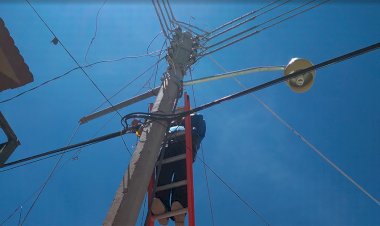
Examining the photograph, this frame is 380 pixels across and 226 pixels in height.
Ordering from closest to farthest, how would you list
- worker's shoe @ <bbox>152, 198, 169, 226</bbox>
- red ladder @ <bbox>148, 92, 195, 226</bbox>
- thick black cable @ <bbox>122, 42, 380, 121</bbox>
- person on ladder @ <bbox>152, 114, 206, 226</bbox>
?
1. thick black cable @ <bbox>122, 42, 380, 121</bbox>
2. red ladder @ <bbox>148, 92, 195, 226</bbox>
3. worker's shoe @ <bbox>152, 198, 169, 226</bbox>
4. person on ladder @ <bbox>152, 114, 206, 226</bbox>

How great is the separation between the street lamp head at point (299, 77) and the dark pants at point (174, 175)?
210cm

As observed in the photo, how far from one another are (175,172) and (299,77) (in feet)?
8.10

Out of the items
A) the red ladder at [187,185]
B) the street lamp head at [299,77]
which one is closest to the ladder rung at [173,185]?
the red ladder at [187,185]

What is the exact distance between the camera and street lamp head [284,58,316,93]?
4645 millimetres

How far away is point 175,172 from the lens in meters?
5.96

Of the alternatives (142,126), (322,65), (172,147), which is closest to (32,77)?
(142,126)

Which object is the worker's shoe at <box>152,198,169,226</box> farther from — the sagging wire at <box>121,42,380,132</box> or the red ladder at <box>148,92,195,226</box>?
the sagging wire at <box>121,42,380,132</box>

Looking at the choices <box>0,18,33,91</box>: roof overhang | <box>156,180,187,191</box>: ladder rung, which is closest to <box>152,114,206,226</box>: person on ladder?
<box>156,180,187,191</box>: ladder rung

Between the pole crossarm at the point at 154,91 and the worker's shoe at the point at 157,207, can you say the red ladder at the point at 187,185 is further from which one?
the pole crossarm at the point at 154,91

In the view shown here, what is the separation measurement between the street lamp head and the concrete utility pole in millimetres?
1479

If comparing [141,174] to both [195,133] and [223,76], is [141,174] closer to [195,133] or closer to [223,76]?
[223,76]

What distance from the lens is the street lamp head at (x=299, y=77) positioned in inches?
183

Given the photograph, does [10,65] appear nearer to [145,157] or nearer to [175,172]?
[145,157]

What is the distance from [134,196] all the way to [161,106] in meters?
1.40
